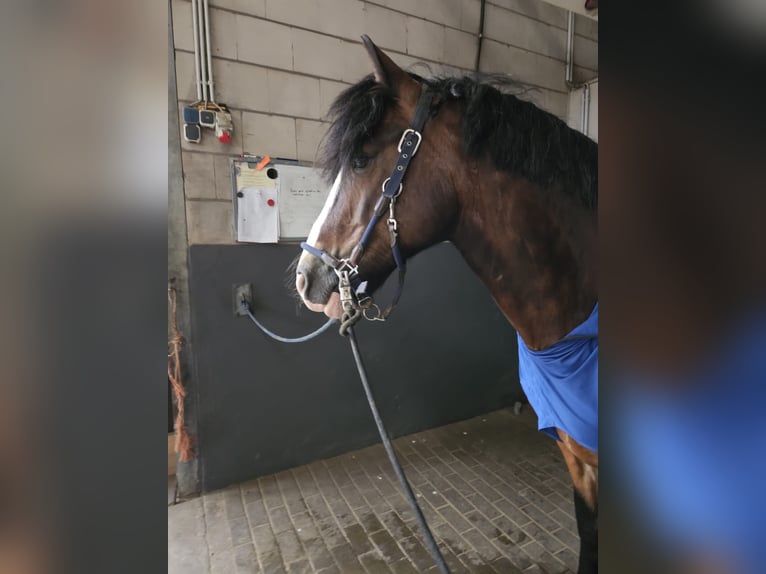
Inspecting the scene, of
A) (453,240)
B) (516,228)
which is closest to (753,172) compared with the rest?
(516,228)

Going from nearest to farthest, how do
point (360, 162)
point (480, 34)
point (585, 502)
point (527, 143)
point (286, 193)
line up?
point (527, 143), point (360, 162), point (585, 502), point (286, 193), point (480, 34)

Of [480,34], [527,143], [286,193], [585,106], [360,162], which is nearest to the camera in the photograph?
[527,143]

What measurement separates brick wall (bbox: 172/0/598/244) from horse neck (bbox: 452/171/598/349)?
155 cm

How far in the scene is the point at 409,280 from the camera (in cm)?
263

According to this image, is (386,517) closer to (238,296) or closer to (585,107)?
(238,296)

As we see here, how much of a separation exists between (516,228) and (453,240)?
7.2 inches

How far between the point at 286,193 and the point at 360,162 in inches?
50.4

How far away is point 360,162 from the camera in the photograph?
3.35ft

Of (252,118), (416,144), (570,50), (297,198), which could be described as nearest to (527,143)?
(416,144)

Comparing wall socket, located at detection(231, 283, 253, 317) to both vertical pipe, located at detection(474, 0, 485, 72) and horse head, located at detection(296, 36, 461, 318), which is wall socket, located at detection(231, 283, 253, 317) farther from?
vertical pipe, located at detection(474, 0, 485, 72)

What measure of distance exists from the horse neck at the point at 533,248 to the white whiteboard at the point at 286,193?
4.09 ft

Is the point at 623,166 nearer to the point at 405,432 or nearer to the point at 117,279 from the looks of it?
the point at 117,279

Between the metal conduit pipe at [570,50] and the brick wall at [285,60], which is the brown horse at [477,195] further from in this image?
the metal conduit pipe at [570,50]

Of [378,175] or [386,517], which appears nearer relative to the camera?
[378,175]
